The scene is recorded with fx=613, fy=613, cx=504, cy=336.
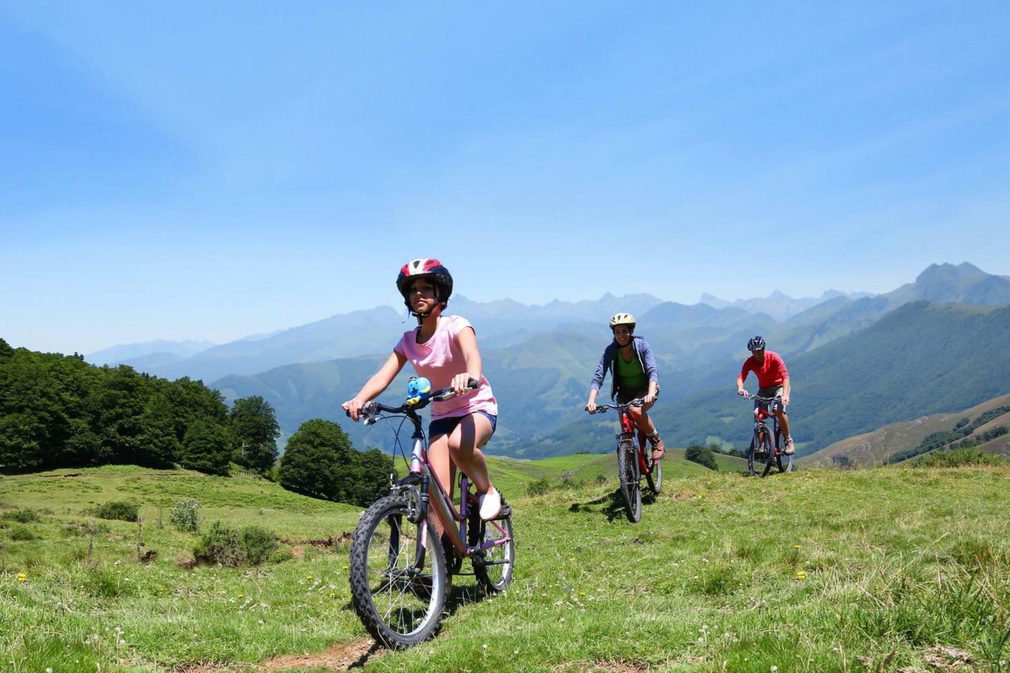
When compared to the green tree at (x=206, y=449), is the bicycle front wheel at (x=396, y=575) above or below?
above

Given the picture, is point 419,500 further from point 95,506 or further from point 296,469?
point 296,469

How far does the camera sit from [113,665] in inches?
173

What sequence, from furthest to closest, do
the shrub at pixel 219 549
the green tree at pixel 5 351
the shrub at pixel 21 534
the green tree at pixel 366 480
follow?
the green tree at pixel 366 480 < the green tree at pixel 5 351 < the shrub at pixel 21 534 < the shrub at pixel 219 549

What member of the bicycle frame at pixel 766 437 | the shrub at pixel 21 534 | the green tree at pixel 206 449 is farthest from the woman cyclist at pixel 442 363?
the green tree at pixel 206 449

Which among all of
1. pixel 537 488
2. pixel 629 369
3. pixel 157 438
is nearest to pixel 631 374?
pixel 629 369

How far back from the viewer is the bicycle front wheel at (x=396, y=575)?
501 centimetres

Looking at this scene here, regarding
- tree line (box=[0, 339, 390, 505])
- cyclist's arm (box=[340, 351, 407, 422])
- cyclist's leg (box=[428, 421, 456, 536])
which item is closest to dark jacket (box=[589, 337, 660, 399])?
cyclist's leg (box=[428, 421, 456, 536])

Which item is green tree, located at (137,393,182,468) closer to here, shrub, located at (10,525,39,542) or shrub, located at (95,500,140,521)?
shrub, located at (95,500,140,521)

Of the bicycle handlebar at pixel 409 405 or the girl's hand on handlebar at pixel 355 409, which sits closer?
the bicycle handlebar at pixel 409 405

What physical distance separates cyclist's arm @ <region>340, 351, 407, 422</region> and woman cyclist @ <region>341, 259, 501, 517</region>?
1 cm

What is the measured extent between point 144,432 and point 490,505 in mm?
89010

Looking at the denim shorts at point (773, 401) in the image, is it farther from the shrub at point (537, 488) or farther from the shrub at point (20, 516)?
the shrub at point (20, 516)

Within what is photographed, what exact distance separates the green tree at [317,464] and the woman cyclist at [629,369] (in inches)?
3230

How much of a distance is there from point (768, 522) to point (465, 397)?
8180 mm
